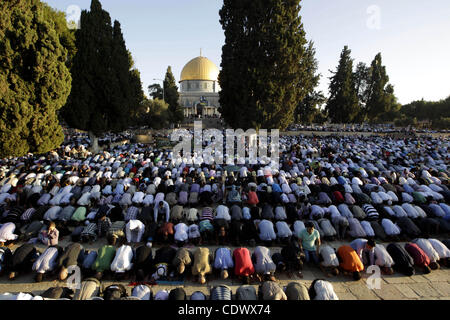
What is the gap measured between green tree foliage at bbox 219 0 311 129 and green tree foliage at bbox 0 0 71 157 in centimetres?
1210

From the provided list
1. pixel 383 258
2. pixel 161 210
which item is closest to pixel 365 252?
pixel 383 258

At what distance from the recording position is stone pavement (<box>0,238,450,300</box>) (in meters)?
5.20

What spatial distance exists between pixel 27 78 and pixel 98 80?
30.7ft

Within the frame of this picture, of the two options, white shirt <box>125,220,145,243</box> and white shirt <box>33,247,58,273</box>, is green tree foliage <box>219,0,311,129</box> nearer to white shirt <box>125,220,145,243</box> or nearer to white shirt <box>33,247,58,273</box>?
white shirt <box>125,220,145,243</box>

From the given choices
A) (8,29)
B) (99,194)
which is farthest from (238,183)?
(8,29)

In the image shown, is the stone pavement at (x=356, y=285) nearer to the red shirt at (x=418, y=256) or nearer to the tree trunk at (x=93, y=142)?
the red shirt at (x=418, y=256)

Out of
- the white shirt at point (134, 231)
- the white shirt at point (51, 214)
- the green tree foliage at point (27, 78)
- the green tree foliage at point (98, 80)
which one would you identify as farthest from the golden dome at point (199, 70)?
the white shirt at point (134, 231)

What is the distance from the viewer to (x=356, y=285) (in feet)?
18.0

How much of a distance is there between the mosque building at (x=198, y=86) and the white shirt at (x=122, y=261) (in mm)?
51097

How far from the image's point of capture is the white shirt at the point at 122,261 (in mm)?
5273

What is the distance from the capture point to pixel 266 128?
19156 millimetres

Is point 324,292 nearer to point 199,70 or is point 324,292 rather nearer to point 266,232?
point 266,232

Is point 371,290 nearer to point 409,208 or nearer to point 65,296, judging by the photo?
point 409,208

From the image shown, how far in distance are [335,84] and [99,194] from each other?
3930 cm
